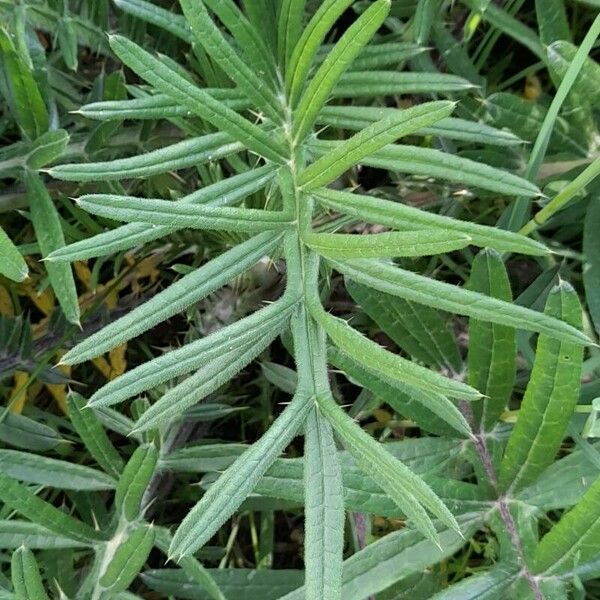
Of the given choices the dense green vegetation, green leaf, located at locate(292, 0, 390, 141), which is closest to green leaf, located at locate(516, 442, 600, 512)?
the dense green vegetation

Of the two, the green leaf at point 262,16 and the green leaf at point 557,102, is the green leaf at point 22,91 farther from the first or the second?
the green leaf at point 557,102

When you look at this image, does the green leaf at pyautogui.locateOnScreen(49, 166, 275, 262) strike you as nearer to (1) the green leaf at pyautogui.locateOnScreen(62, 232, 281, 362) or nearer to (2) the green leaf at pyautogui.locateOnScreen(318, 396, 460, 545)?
(1) the green leaf at pyautogui.locateOnScreen(62, 232, 281, 362)

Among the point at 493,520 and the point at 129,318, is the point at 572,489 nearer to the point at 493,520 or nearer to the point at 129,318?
the point at 493,520

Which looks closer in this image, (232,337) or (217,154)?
(232,337)

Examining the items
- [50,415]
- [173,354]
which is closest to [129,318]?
[173,354]

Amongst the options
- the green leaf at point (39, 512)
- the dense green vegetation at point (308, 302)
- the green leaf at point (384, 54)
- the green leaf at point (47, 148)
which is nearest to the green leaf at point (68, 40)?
the dense green vegetation at point (308, 302)

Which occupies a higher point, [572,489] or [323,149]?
[323,149]
